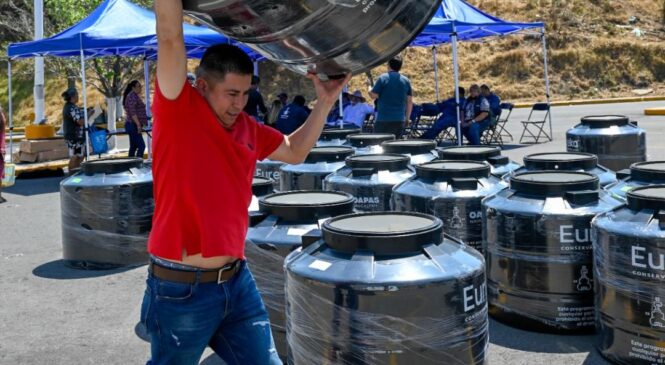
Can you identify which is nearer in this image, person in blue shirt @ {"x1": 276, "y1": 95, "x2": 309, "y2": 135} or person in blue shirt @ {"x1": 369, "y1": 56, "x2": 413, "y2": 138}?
person in blue shirt @ {"x1": 369, "y1": 56, "x2": 413, "y2": 138}

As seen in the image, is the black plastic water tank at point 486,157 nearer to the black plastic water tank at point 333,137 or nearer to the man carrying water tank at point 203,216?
the black plastic water tank at point 333,137

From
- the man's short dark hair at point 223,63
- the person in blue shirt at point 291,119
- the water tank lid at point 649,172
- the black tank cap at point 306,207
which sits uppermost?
the person in blue shirt at point 291,119

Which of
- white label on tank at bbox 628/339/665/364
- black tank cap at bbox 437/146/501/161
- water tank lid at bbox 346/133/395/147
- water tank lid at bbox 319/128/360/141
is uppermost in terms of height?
water tank lid at bbox 319/128/360/141

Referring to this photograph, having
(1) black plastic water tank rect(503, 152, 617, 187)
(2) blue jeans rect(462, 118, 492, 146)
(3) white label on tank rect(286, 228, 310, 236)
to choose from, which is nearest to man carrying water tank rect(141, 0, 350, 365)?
(3) white label on tank rect(286, 228, 310, 236)

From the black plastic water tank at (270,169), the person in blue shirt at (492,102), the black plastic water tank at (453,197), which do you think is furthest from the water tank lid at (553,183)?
the person in blue shirt at (492,102)

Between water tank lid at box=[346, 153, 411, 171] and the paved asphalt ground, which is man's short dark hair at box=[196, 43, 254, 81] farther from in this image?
water tank lid at box=[346, 153, 411, 171]

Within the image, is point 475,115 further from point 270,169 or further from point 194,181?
point 194,181

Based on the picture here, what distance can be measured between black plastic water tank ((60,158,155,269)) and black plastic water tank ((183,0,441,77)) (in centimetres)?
456

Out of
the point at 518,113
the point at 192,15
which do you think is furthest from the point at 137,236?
the point at 518,113

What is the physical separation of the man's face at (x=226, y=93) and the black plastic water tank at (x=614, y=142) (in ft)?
18.2

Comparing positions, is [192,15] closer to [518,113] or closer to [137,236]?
[137,236]

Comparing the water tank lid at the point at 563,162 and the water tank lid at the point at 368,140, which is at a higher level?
the water tank lid at the point at 368,140

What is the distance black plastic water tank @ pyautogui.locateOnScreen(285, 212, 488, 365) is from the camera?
3096mm

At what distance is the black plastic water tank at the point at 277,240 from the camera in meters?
4.12
